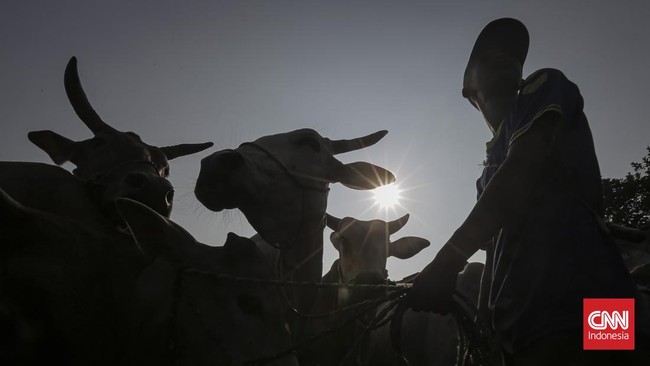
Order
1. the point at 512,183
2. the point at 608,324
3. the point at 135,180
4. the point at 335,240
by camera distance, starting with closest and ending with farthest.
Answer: the point at 608,324
the point at 512,183
the point at 135,180
the point at 335,240

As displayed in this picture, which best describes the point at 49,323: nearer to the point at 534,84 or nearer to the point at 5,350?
the point at 5,350

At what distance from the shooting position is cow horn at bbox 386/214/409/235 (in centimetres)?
798

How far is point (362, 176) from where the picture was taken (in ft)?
14.1

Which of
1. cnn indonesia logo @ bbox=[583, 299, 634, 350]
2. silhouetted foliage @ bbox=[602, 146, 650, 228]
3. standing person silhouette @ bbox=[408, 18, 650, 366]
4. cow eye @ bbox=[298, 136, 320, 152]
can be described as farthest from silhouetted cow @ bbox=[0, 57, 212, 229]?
silhouetted foliage @ bbox=[602, 146, 650, 228]

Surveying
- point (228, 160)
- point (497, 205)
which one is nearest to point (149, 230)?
point (228, 160)

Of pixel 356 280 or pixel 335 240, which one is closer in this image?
pixel 356 280

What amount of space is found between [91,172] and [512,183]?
11.8 ft

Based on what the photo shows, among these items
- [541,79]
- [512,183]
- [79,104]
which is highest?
[79,104]

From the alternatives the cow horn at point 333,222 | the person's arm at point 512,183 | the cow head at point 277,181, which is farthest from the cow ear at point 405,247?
the person's arm at point 512,183

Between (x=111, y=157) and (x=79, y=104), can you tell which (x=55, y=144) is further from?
(x=111, y=157)

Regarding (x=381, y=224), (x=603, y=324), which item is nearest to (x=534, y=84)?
(x=603, y=324)

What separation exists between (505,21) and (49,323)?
9.64 ft

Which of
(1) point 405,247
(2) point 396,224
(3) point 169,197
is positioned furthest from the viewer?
(2) point 396,224

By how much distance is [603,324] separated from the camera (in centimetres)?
182
